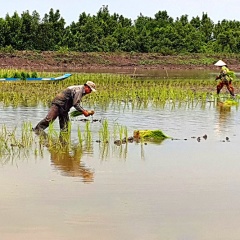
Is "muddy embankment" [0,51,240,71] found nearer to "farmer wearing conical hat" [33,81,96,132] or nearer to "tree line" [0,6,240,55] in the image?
"tree line" [0,6,240,55]

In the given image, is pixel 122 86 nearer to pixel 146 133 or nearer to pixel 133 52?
pixel 146 133

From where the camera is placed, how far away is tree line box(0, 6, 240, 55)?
136 feet

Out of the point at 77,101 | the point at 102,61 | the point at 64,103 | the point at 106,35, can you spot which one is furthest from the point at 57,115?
the point at 106,35

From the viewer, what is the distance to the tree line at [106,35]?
41.4m

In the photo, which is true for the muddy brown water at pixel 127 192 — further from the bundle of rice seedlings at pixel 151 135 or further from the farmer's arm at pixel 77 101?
the farmer's arm at pixel 77 101

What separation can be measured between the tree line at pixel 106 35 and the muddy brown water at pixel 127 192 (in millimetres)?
31922

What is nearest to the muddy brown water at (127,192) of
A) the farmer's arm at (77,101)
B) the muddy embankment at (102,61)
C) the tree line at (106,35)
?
the farmer's arm at (77,101)

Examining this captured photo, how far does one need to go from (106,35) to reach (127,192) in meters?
40.6

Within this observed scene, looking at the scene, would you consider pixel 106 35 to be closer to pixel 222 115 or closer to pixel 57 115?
pixel 222 115

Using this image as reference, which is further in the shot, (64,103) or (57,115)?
(57,115)

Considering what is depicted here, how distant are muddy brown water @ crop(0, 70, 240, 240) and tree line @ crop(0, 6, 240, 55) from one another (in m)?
31.9

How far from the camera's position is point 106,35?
45875 millimetres

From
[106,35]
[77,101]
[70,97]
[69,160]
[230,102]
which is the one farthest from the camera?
[106,35]

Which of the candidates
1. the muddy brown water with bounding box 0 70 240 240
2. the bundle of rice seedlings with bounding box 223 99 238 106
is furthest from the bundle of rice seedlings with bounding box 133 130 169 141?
the bundle of rice seedlings with bounding box 223 99 238 106
